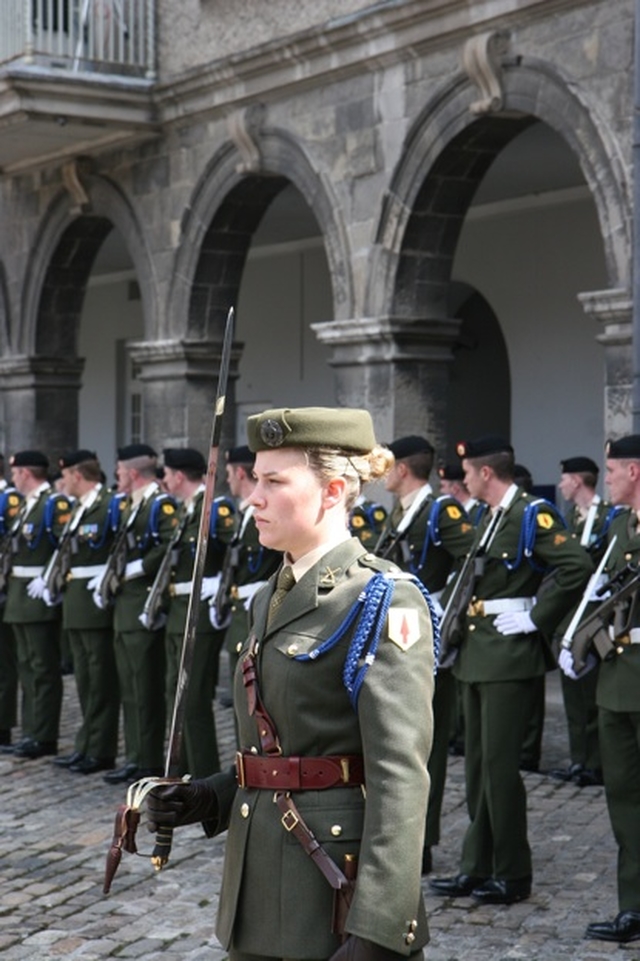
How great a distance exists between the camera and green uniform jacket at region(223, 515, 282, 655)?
855 cm

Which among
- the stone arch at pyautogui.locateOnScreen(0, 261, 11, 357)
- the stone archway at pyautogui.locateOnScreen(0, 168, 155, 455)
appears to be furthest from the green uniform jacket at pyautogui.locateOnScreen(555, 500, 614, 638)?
the stone arch at pyautogui.locateOnScreen(0, 261, 11, 357)

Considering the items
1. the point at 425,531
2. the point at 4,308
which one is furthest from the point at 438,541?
the point at 4,308

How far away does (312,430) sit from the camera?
331cm

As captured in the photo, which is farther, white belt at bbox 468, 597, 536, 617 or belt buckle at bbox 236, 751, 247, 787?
white belt at bbox 468, 597, 536, 617

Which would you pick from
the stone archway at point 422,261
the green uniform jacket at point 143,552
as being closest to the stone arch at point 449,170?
the stone archway at point 422,261

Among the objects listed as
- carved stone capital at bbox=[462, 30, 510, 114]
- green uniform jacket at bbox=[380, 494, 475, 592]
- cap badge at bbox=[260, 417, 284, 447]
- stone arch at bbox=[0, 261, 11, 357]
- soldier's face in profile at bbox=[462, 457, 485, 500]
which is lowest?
green uniform jacket at bbox=[380, 494, 475, 592]

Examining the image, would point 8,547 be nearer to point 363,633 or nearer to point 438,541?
point 438,541

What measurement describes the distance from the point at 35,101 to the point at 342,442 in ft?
37.0

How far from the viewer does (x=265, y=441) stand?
3.34 meters

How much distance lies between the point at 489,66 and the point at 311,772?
8367mm

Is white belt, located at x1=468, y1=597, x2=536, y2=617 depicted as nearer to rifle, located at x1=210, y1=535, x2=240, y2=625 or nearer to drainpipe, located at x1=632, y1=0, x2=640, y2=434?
rifle, located at x1=210, y1=535, x2=240, y2=625

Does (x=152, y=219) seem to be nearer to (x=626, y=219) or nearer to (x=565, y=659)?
(x=626, y=219)

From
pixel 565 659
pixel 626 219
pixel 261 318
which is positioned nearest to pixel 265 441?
pixel 565 659

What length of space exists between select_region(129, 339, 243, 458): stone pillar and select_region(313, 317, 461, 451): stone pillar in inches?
89.1
